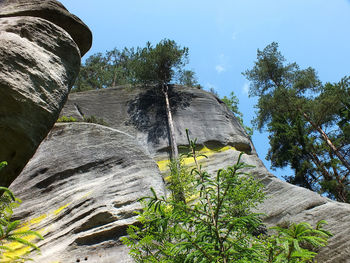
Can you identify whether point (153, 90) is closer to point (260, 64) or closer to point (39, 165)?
point (260, 64)

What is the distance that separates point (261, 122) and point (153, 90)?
7948 mm

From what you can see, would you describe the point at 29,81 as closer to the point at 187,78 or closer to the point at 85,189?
the point at 85,189

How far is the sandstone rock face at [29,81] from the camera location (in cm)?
560

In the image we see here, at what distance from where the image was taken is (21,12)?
27.2ft

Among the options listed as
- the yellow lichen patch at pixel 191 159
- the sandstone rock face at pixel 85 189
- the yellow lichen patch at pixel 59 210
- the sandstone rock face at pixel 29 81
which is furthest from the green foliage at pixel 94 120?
the sandstone rock face at pixel 29 81

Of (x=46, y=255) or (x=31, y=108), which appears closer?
(x=31, y=108)

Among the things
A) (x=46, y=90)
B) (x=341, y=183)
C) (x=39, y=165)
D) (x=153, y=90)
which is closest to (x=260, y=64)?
(x=153, y=90)

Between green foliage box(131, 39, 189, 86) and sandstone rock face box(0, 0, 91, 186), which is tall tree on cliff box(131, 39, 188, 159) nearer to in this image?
green foliage box(131, 39, 189, 86)

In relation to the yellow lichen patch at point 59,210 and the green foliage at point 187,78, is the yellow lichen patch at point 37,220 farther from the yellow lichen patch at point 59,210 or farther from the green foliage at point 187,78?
the green foliage at point 187,78

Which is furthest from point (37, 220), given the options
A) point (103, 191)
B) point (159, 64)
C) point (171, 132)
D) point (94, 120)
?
point (159, 64)

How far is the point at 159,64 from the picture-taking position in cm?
2016

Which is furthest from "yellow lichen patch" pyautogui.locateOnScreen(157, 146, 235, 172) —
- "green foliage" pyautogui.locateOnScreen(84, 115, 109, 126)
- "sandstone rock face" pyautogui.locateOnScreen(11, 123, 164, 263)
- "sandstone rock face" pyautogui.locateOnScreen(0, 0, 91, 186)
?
"sandstone rock face" pyautogui.locateOnScreen(0, 0, 91, 186)

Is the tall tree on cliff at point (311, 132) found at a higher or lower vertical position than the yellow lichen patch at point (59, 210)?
higher

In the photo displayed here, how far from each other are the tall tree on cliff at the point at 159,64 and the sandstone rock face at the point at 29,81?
39.0 feet
